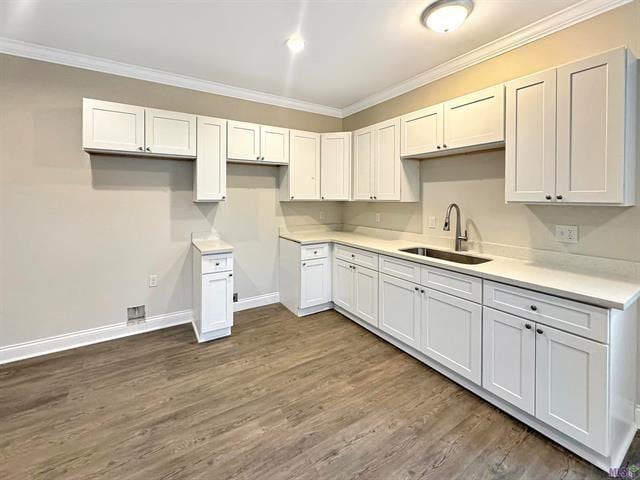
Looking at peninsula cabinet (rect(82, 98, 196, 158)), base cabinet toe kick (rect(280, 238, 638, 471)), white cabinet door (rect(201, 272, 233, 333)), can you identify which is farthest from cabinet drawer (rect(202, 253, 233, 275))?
base cabinet toe kick (rect(280, 238, 638, 471))

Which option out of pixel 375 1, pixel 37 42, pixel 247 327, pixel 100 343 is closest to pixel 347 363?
A: pixel 247 327

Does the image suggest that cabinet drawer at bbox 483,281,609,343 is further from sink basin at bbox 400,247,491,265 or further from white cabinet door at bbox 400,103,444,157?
white cabinet door at bbox 400,103,444,157

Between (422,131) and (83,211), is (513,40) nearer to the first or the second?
(422,131)

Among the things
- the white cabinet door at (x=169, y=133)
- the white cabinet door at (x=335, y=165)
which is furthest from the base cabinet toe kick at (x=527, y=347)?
the white cabinet door at (x=169, y=133)

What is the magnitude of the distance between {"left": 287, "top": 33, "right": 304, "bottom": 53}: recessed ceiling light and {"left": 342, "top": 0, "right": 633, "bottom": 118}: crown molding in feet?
4.48

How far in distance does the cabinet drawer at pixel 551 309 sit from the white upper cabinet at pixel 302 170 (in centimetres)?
251

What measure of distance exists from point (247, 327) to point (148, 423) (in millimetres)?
1529

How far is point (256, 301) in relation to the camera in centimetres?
413

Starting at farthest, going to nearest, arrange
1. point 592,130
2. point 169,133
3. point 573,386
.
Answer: point 169,133, point 592,130, point 573,386

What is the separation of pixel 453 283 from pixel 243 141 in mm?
2659

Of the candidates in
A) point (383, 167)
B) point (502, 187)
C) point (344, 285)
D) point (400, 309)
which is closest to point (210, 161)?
point (383, 167)

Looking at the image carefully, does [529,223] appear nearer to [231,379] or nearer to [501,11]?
[501,11]

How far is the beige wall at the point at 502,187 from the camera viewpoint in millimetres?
1993

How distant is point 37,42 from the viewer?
2648 millimetres
